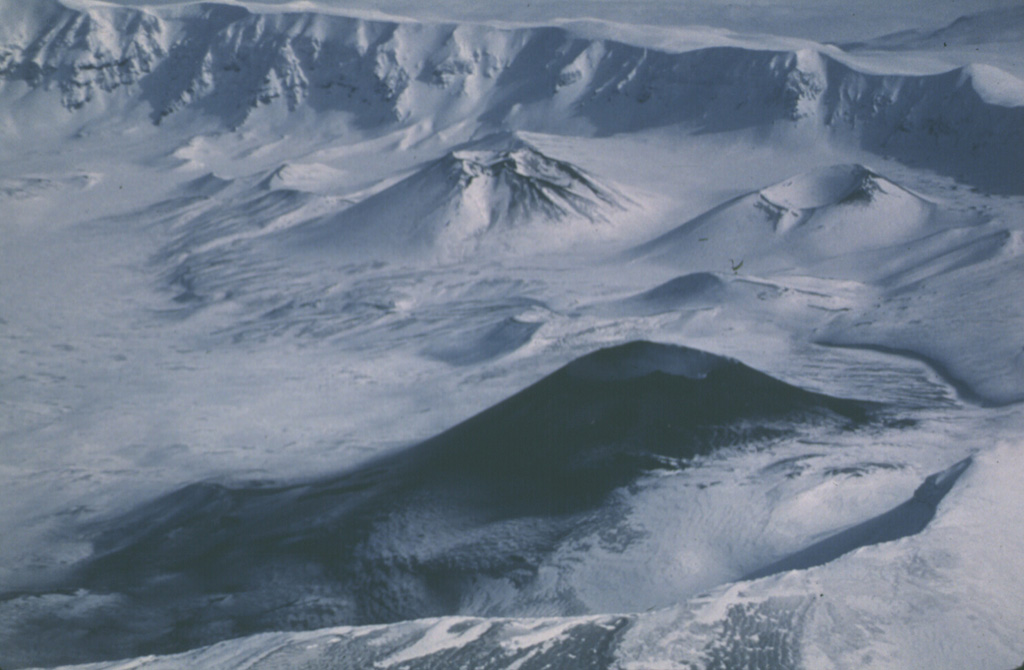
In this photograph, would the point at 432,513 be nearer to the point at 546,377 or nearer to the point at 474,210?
the point at 546,377

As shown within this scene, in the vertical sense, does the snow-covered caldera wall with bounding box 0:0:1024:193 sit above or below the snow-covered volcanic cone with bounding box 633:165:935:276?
above

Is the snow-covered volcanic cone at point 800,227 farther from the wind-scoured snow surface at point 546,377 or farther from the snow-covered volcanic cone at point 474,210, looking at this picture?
the snow-covered volcanic cone at point 474,210

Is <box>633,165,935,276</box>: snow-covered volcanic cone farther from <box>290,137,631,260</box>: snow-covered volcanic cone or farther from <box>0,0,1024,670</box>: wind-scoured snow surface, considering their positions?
<box>290,137,631,260</box>: snow-covered volcanic cone

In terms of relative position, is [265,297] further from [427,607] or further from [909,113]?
[909,113]

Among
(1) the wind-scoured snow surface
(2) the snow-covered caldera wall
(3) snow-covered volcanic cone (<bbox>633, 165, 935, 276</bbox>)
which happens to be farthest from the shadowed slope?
(2) the snow-covered caldera wall

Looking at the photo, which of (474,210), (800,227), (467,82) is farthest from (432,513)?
(467,82)

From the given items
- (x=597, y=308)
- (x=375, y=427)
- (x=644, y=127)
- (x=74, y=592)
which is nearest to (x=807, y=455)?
(x=375, y=427)
